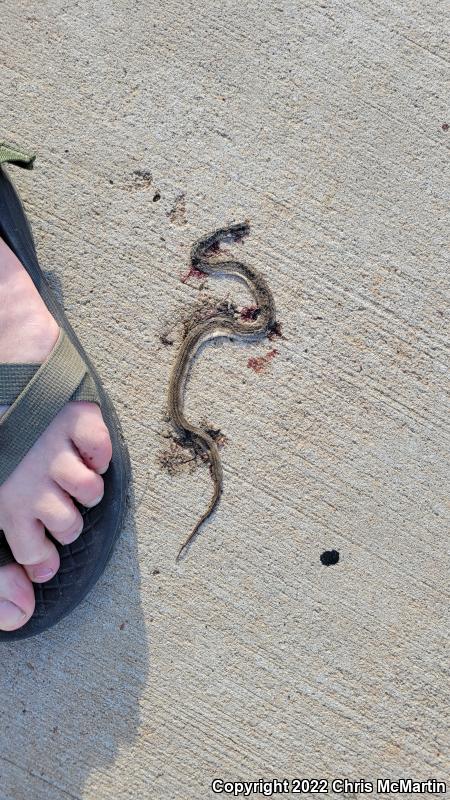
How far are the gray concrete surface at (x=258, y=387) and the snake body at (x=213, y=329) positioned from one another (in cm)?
3

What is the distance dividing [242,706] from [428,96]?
5.61 ft

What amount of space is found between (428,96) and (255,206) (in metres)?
0.55

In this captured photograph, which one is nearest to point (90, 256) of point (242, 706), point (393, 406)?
point (393, 406)

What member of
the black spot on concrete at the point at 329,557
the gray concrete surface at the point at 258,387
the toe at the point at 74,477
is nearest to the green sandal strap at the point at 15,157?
the gray concrete surface at the point at 258,387

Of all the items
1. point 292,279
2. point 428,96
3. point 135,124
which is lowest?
point 292,279

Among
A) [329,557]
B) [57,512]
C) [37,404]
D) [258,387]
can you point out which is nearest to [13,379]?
[37,404]

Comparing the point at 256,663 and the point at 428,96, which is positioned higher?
the point at 428,96

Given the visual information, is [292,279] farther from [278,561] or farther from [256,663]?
[256,663]

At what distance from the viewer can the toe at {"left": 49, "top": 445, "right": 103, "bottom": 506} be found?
1.90 metres

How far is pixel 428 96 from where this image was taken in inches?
79.8

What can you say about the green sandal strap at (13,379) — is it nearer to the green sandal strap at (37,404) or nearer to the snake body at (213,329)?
the green sandal strap at (37,404)

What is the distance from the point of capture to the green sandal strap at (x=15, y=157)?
6.05ft

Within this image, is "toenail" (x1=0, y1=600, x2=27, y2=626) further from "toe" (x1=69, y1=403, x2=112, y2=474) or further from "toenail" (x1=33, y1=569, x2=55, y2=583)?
"toe" (x1=69, y1=403, x2=112, y2=474)

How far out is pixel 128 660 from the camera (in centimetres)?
202
